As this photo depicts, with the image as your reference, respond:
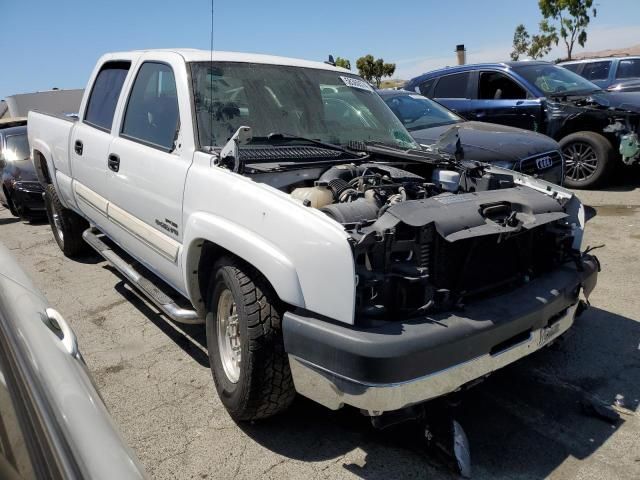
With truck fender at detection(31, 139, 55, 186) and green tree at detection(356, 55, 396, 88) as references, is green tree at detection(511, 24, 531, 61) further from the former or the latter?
truck fender at detection(31, 139, 55, 186)

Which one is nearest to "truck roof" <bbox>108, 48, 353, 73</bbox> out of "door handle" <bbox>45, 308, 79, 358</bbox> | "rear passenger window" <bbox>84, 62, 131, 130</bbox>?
"rear passenger window" <bbox>84, 62, 131, 130</bbox>

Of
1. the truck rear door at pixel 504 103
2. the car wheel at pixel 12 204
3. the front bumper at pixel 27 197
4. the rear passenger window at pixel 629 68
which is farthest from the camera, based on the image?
the rear passenger window at pixel 629 68

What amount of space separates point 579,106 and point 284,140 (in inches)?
242

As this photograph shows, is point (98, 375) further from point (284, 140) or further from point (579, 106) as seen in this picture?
point (579, 106)

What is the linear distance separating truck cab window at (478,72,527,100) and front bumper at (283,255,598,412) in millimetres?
6741

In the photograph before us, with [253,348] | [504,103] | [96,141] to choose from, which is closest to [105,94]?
[96,141]

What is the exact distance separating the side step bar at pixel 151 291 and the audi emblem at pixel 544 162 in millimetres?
4450

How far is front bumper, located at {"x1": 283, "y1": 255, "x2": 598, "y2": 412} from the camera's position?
2.26 metres

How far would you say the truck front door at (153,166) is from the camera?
3.36 meters

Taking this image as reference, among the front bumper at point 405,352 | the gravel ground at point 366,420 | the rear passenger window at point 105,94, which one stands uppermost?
the rear passenger window at point 105,94

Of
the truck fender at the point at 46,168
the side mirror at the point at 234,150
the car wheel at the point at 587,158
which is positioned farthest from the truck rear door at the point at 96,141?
the car wheel at the point at 587,158

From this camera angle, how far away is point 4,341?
152cm

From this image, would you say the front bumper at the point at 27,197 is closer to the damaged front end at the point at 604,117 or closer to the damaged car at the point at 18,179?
the damaged car at the point at 18,179

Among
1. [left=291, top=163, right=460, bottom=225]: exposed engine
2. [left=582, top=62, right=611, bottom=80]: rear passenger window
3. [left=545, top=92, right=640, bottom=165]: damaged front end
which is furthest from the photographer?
[left=582, top=62, right=611, bottom=80]: rear passenger window
